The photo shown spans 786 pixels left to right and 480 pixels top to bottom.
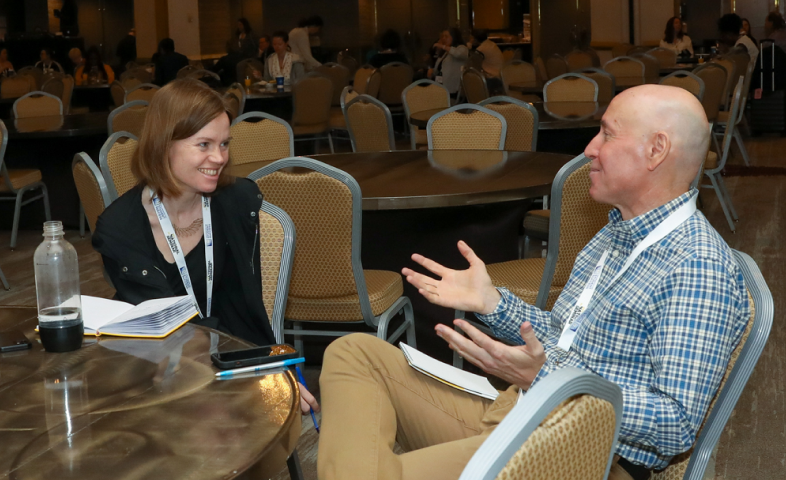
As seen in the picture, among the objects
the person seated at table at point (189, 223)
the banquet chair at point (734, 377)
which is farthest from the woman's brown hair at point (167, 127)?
the banquet chair at point (734, 377)

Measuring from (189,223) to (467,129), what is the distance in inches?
102

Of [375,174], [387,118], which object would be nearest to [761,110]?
[387,118]

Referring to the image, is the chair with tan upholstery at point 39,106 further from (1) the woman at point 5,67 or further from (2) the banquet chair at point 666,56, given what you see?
(2) the banquet chair at point 666,56

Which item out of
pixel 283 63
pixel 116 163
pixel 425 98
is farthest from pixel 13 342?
pixel 283 63

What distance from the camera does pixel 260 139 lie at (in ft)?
14.9

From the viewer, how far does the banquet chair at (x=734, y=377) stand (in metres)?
1.44

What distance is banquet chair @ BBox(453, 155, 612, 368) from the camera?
275cm

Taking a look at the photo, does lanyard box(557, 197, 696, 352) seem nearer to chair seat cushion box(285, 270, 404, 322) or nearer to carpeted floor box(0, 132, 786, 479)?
carpeted floor box(0, 132, 786, 479)

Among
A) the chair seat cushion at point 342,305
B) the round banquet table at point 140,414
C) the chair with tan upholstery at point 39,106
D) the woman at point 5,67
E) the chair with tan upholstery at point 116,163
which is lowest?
the chair seat cushion at point 342,305

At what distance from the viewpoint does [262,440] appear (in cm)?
126

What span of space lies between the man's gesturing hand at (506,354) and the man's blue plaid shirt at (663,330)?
1.4 inches

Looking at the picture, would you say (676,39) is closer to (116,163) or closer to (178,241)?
(116,163)

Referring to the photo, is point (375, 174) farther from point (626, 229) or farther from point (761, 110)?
point (761, 110)

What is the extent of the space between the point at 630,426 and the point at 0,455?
926mm
